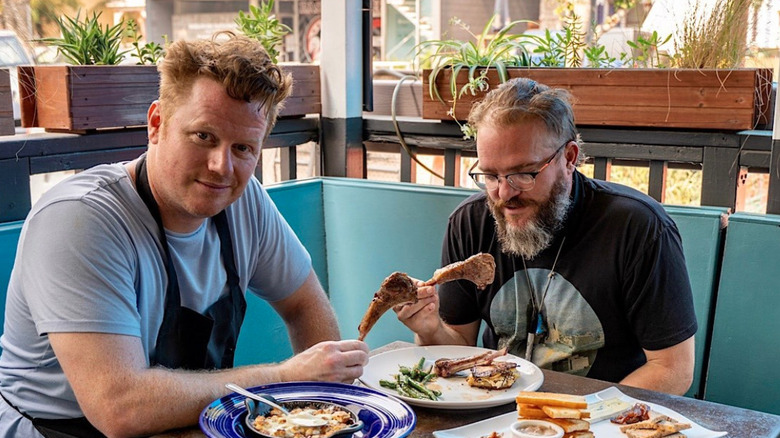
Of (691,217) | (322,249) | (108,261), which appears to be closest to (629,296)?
(691,217)

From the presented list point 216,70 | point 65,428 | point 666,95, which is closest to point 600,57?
point 666,95

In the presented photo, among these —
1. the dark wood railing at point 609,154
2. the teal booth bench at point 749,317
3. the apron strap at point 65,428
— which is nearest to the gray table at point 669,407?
the apron strap at point 65,428

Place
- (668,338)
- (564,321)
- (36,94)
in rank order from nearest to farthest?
1. (668,338)
2. (564,321)
3. (36,94)

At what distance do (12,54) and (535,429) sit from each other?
252 cm

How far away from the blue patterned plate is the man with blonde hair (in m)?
0.07

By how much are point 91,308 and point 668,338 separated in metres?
1.66

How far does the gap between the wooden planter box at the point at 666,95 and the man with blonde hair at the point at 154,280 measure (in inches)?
64.4

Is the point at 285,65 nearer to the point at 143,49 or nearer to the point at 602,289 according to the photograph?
the point at 143,49

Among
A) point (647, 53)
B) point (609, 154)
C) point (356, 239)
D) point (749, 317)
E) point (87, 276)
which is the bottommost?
point (749, 317)

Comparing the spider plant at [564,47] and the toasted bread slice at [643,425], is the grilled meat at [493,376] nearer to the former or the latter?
the toasted bread slice at [643,425]

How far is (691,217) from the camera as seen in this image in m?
3.31

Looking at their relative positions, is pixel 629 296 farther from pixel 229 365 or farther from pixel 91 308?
pixel 91 308

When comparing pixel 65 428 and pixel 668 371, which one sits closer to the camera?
pixel 65 428

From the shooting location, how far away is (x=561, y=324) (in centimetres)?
266
